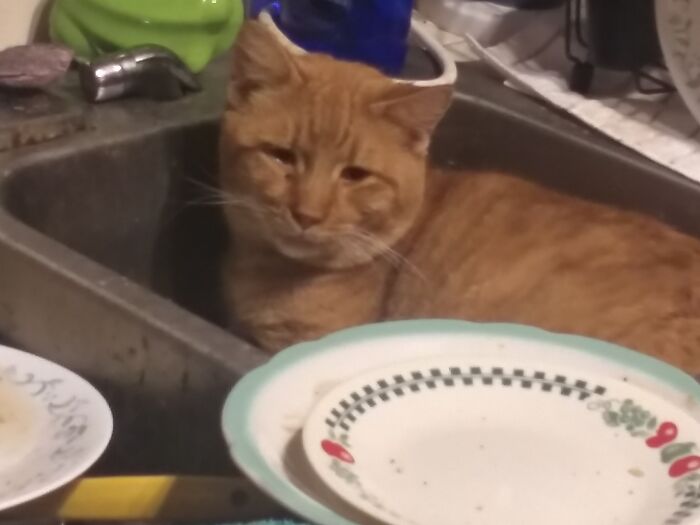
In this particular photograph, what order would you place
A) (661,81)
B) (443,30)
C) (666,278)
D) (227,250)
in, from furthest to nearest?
(443,30) < (661,81) < (227,250) < (666,278)

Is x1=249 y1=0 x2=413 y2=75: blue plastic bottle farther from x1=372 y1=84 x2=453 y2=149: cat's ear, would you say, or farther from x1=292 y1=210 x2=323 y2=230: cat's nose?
x1=292 y1=210 x2=323 y2=230: cat's nose

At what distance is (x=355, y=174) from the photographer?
108cm

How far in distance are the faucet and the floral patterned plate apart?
0.42m

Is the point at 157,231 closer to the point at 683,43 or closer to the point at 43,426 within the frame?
the point at 43,426

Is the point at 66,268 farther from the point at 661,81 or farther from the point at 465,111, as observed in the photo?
the point at 661,81

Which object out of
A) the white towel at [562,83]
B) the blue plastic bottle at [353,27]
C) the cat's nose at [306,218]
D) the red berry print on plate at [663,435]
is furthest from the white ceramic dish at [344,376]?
the blue plastic bottle at [353,27]

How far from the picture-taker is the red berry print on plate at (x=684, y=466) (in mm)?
591

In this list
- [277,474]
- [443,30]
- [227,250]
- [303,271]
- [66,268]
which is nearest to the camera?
[277,474]

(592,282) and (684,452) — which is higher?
(684,452)

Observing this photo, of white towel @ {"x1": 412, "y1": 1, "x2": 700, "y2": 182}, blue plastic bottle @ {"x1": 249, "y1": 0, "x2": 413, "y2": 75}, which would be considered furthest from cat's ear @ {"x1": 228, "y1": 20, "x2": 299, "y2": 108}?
white towel @ {"x1": 412, "y1": 1, "x2": 700, "y2": 182}

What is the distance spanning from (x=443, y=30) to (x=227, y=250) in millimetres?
544

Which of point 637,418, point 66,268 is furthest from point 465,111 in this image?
point 637,418

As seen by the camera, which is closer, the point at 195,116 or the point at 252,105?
the point at 252,105

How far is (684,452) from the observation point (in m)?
0.60
